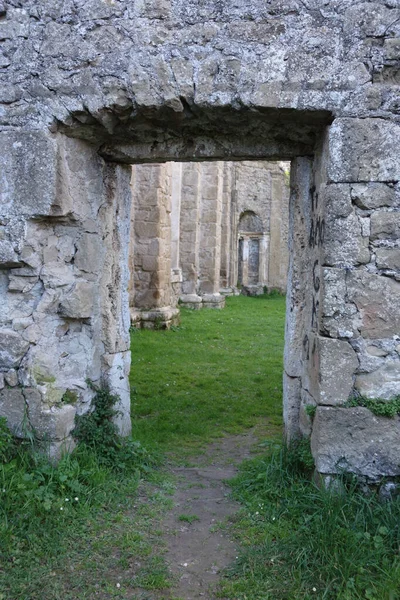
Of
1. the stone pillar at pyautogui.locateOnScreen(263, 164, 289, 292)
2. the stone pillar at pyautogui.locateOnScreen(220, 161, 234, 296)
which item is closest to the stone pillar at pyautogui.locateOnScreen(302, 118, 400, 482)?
the stone pillar at pyautogui.locateOnScreen(220, 161, 234, 296)

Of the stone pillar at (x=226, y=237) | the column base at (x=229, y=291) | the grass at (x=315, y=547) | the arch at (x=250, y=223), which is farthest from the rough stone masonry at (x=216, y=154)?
the arch at (x=250, y=223)

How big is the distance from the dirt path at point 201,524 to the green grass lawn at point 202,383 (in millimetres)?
448

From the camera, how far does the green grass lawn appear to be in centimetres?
555

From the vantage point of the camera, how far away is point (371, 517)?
3285 millimetres

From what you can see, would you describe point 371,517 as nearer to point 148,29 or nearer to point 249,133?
point 249,133

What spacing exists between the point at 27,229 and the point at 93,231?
0.58 meters

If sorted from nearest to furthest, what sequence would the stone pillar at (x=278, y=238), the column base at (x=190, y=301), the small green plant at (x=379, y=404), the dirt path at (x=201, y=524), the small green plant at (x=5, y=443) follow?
the dirt path at (x=201, y=524) < the small green plant at (x=379, y=404) < the small green plant at (x=5, y=443) < the column base at (x=190, y=301) < the stone pillar at (x=278, y=238)

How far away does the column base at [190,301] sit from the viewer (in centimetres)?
1534

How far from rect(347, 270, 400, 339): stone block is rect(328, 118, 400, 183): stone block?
606 millimetres

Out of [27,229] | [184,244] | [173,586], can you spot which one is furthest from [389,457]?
[184,244]

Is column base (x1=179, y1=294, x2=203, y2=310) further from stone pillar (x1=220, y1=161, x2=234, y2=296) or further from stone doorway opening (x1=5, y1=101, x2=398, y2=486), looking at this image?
stone doorway opening (x1=5, y1=101, x2=398, y2=486)

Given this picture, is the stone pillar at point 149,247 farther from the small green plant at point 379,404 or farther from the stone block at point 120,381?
the small green plant at point 379,404

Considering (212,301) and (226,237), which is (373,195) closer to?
(212,301)

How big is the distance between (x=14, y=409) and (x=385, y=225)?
2.74 meters
